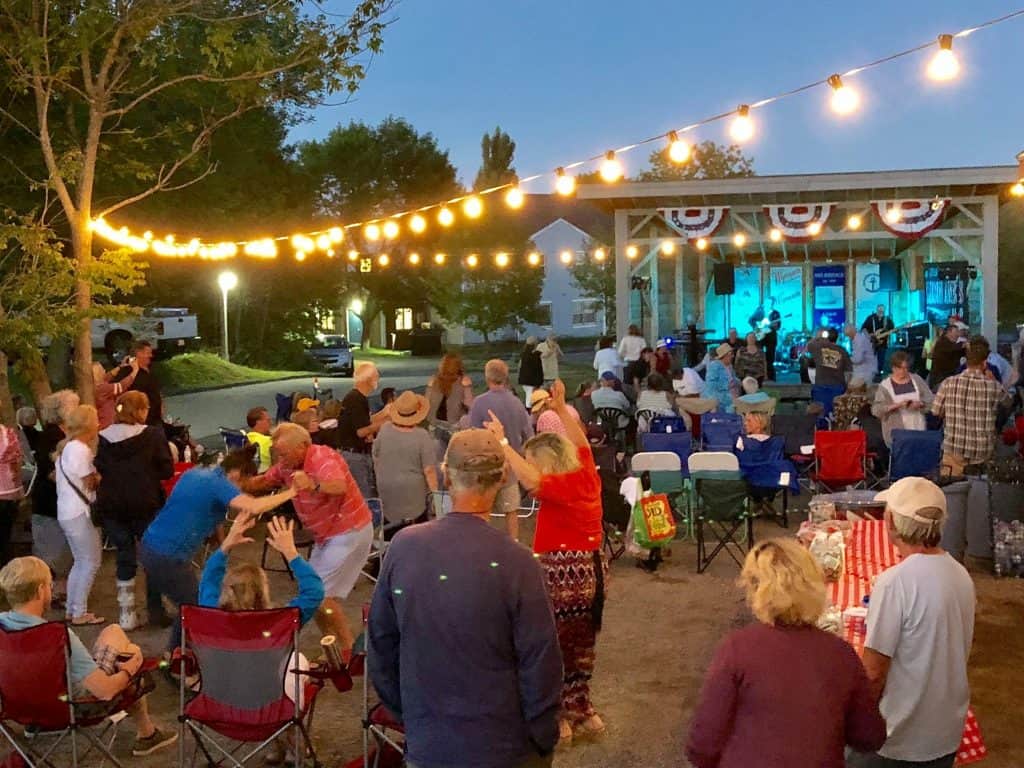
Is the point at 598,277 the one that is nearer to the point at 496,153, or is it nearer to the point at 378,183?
the point at 378,183

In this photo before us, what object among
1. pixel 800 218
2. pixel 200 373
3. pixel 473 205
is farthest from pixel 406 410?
pixel 200 373

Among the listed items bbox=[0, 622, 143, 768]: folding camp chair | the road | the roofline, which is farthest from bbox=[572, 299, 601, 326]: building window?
bbox=[0, 622, 143, 768]: folding camp chair

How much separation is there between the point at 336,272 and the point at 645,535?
3244cm

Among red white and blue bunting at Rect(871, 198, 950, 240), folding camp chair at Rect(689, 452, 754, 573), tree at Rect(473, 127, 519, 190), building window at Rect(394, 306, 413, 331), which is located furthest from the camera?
tree at Rect(473, 127, 519, 190)

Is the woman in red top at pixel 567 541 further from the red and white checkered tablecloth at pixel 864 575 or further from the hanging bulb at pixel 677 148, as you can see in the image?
the hanging bulb at pixel 677 148

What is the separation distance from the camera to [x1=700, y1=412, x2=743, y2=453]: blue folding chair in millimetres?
10375

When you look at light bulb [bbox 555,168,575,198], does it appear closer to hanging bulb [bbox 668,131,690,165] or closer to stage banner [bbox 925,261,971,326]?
hanging bulb [bbox 668,131,690,165]

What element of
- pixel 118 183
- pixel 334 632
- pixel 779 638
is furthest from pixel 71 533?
pixel 118 183

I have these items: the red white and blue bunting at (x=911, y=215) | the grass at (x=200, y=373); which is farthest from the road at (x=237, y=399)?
the red white and blue bunting at (x=911, y=215)

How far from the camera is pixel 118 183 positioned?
52.4ft

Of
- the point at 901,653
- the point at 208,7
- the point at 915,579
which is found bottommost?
the point at 901,653

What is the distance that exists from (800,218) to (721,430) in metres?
7.82

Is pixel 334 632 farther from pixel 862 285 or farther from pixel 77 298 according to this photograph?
pixel 862 285

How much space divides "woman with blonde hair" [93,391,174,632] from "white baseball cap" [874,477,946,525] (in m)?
4.84
